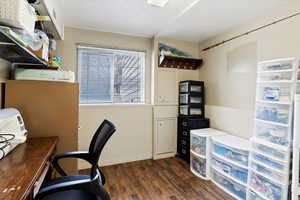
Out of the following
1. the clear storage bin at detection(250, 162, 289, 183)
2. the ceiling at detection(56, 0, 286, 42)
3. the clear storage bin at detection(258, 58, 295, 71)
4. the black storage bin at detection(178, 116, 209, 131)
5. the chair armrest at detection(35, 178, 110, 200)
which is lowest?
the clear storage bin at detection(250, 162, 289, 183)

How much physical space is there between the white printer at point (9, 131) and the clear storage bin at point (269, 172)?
220cm

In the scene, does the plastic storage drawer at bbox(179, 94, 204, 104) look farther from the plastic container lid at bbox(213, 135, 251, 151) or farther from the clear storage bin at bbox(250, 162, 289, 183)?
the clear storage bin at bbox(250, 162, 289, 183)

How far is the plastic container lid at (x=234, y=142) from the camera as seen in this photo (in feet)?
6.38

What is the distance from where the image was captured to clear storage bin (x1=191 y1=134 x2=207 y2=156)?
7.67ft

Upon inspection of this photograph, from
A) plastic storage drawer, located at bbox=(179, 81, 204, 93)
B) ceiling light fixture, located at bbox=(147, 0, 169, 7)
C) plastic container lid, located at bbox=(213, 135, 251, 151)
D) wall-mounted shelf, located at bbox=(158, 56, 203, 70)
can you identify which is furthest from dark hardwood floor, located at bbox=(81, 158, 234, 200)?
ceiling light fixture, located at bbox=(147, 0, 169, 7)

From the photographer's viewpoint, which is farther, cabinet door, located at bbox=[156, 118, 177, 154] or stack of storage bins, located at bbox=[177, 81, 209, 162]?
cabinet door, located at bbox=[156, 118, 177, 154]

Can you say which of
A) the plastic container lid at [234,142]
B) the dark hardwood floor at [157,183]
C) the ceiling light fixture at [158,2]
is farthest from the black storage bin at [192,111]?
the ceiling light fixture at [158,2]

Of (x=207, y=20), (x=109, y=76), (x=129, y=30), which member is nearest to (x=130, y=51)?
(x=129, y=30)

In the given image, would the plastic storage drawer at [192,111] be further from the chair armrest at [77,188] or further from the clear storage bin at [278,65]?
the chair armrest at [77,188]

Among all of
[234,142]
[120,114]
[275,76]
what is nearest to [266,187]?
[234,142]

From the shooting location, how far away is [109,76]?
2.84 metres

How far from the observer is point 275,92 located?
1646 millimetres

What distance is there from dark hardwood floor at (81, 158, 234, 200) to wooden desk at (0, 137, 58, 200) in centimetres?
111

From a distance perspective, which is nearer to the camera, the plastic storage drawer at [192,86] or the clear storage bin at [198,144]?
the clear storage bin at [198,144]
